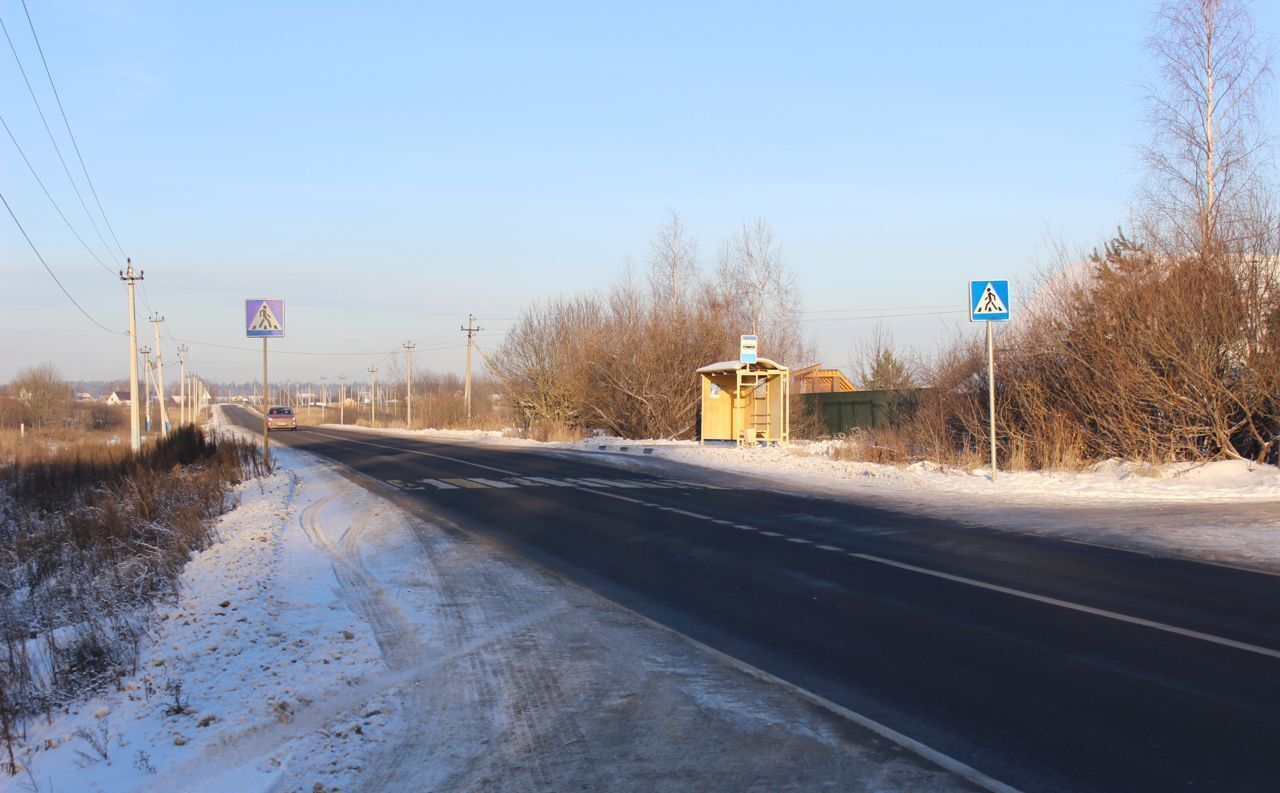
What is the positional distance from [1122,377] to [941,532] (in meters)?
8.09

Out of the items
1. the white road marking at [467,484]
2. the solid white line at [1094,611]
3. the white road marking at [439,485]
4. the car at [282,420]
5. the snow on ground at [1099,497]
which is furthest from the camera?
the car at [282,420]

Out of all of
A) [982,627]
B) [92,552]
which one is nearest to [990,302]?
[982,627]

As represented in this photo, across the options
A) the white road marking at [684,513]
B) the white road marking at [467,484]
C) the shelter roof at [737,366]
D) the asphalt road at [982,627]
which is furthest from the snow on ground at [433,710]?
the shelter roof at [737,366]

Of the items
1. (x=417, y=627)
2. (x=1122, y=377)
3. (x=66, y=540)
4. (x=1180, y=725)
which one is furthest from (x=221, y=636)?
(x=1122, y=377)

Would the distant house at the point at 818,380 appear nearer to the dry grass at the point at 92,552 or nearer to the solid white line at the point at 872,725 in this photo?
the dry grass at the point at 92,552

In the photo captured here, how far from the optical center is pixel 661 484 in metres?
19.7

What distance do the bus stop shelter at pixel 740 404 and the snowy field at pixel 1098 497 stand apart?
6.44 m

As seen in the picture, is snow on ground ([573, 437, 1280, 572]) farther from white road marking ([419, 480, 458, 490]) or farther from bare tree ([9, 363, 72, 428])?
bare tree ([9, 363, 72, 428])

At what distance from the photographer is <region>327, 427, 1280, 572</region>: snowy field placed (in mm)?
10891

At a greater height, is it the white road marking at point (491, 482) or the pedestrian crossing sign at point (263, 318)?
the pedestrian crossing sign at point (263, 318)

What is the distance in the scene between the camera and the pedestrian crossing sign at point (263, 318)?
2048cm

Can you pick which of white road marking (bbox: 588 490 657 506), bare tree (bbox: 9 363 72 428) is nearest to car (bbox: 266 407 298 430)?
bare tree (bbox: 9 363 72 428)

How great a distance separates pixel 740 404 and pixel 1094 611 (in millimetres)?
23665

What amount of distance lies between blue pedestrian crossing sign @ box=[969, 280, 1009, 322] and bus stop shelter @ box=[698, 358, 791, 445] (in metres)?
12.8
